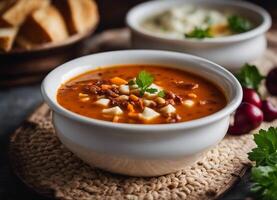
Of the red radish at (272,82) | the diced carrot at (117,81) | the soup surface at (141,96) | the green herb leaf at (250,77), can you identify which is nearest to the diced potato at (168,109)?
the soup surface at (141,96)

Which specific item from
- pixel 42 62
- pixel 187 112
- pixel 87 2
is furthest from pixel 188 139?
pixel 87 2

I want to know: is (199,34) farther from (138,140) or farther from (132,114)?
(138,140)

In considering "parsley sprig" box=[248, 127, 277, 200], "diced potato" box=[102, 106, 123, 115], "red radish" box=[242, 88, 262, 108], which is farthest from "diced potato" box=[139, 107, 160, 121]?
"red radish" box=[242, 88, 262, 108]

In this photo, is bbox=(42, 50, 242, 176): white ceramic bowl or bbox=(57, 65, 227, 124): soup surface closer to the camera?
bbox=(42, 50, 242, 176): white ceramic bowl

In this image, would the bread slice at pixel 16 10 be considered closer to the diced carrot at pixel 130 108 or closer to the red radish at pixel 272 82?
the diced carrot at pixel 130 108

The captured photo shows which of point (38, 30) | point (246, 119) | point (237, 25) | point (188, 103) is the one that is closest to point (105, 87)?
point (188, 103)

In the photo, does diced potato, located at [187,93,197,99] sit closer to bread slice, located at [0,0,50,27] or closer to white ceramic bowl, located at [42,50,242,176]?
white ceramic bowl, located at [42,50,242,176]

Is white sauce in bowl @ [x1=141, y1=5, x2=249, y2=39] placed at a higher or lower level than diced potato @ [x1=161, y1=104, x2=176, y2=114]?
lower

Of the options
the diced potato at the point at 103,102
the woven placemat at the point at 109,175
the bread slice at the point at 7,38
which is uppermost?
the diced potato at the point at 103,102
